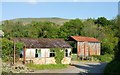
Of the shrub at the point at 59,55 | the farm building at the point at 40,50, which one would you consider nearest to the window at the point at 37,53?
the farm building at the point at 40,50

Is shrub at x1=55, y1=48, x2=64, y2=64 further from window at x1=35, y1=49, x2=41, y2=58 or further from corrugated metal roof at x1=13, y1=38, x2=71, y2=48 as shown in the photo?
A: window at x1=35, y1=49, x2=41, y2=58

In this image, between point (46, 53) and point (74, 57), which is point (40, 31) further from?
point (46, 53)

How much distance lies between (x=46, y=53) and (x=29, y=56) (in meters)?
2.79

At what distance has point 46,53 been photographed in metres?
42.2

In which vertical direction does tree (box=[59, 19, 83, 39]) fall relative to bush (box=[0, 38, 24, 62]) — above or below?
above

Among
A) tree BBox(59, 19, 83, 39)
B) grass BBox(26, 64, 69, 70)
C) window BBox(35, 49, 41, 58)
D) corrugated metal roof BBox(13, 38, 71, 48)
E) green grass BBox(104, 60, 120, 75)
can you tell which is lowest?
→ grass BBox(26, 64, 69, 70)

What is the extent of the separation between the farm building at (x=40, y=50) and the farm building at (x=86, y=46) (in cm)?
1313

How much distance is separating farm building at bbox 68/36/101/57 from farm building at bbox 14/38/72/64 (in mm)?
13133

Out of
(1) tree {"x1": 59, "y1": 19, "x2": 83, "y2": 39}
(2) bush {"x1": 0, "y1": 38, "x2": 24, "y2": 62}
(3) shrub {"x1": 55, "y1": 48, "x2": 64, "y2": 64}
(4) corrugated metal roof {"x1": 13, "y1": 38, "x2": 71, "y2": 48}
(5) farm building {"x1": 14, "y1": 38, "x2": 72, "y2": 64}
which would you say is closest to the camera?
(2) bush {"x1": 0, "y1": 38, "x2": 24, "y2": 62}

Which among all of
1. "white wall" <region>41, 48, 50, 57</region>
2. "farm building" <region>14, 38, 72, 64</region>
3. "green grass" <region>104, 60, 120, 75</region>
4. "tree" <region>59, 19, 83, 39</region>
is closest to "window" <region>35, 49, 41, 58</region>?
"farm building" <region>14, 38, 72, 64</region>

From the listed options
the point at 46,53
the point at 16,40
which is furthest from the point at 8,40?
the point at 46,53

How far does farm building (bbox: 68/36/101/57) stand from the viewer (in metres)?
57.8

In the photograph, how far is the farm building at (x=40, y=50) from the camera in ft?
133

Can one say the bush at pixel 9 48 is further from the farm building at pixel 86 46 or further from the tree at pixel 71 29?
the tree at pixel 71 29
